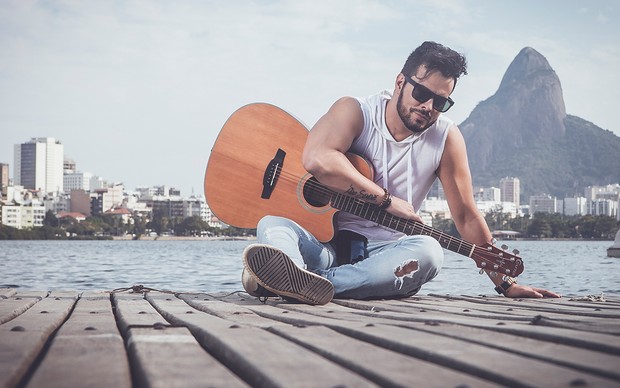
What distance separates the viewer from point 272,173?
514 centimetres

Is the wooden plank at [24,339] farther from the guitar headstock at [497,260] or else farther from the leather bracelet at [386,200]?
the guitar headstock at [497,260]

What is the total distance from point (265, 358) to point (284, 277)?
205cm

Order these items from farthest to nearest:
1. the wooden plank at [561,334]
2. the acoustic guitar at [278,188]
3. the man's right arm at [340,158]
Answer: the acoustic guitar at [278,188] → the man's right arm at [340,158] → the wooden plank at [561,334]

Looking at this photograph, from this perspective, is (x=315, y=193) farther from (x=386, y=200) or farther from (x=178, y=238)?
(x=178, y=238)

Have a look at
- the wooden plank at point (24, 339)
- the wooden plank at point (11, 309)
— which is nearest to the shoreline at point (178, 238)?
the wooden plank at point (11, 309)

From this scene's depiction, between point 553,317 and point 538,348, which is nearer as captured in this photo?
point 538,348

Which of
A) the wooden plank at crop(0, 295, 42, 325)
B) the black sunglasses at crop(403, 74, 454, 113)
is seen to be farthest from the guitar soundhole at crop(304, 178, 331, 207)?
the wooden plank at crop(0, 295, 42, 325)

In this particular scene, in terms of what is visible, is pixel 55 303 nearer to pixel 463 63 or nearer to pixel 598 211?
pixel 463 63

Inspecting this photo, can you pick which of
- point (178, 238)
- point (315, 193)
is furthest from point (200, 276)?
point (178, 238)

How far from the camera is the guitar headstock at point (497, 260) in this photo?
4766 mm

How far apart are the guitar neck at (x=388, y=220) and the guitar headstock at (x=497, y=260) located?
2.9 inches

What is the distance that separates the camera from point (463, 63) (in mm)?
4582

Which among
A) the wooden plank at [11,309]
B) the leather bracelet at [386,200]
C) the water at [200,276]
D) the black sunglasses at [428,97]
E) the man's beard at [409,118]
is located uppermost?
the black sunglasses at [428,97]

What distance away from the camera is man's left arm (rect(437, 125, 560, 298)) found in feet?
15.5
